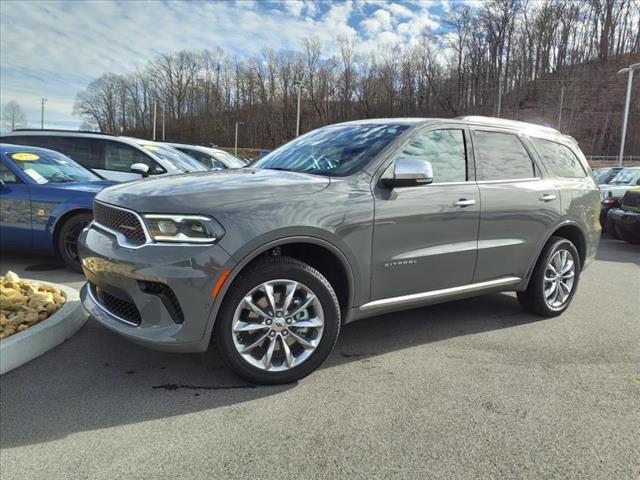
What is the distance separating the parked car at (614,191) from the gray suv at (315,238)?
7.67 meters

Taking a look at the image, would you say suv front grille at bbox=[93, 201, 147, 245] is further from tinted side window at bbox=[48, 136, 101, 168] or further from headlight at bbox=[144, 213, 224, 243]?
tinted side window at bbox=[48, 136, 101, 168]

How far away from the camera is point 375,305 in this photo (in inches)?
131

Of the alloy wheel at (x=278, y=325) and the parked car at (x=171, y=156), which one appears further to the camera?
the parked car at (x=171, y=156)

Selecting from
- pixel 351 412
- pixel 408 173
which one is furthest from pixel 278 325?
pixel 408 173

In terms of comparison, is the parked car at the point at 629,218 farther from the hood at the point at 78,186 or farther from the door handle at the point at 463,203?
the hood at the point at 78,186

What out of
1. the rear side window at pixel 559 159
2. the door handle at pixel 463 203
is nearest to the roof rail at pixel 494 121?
the rear side window at pixel 559 159

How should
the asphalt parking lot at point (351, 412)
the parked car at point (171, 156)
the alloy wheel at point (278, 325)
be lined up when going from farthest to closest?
the parked car at point (171, 156), the alloy wheel at point (278, 325), the asphalt parking lot at point (351, 412)

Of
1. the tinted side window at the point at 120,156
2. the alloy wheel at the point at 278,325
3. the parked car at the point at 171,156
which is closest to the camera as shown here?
the alloy wheel at the point at 278,325

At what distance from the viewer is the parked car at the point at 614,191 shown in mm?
10617

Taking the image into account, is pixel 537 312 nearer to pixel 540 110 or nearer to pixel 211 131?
pixel 540 110

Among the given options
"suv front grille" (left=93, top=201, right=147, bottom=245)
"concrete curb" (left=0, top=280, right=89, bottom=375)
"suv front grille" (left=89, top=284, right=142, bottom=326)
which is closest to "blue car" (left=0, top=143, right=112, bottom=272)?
"concrete curb" (left=0, top=280, right=89, bottom=375)

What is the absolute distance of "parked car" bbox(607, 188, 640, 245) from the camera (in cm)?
905

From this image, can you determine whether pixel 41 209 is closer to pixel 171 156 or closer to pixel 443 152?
pixel 171 156

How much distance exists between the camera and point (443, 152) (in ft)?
12.2
